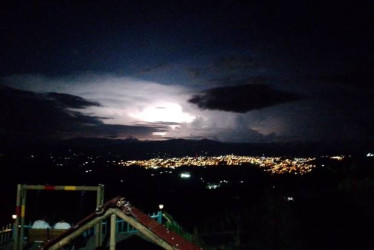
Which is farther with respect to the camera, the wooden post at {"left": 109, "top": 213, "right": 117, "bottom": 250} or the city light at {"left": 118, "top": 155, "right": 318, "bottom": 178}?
the city light at {"left": 118, "top": 155, "right": 318, "bottom": 178}

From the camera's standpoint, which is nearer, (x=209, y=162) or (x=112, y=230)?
(x=112, y=230)

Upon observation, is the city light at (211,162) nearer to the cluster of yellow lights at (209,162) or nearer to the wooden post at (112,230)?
the cluster of yellow lights at (209,162)

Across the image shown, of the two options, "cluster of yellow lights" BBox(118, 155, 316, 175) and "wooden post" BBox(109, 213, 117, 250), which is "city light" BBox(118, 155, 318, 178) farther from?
"wooden post" BBox(109, 213, 117, 250)

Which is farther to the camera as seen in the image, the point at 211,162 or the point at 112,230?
the point at 211,162

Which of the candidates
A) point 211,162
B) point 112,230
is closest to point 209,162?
point 211,162

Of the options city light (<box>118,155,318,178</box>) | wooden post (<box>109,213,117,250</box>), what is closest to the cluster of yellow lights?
city light (<box>118,155,318,178</box>)

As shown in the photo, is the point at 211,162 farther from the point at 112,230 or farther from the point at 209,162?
the point at 112,230

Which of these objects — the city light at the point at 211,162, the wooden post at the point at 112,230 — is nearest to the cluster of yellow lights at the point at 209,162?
the city light at the point at 211,162

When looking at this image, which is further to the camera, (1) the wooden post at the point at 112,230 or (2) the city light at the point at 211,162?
(2) the city light at the point at 211,162

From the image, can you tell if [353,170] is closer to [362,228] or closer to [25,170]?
[362,228]

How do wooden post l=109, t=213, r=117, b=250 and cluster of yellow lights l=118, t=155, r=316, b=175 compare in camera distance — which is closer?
wooden post l=109, t=213, r=117, b=250

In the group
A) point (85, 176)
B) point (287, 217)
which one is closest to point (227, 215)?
point (287, 217)
